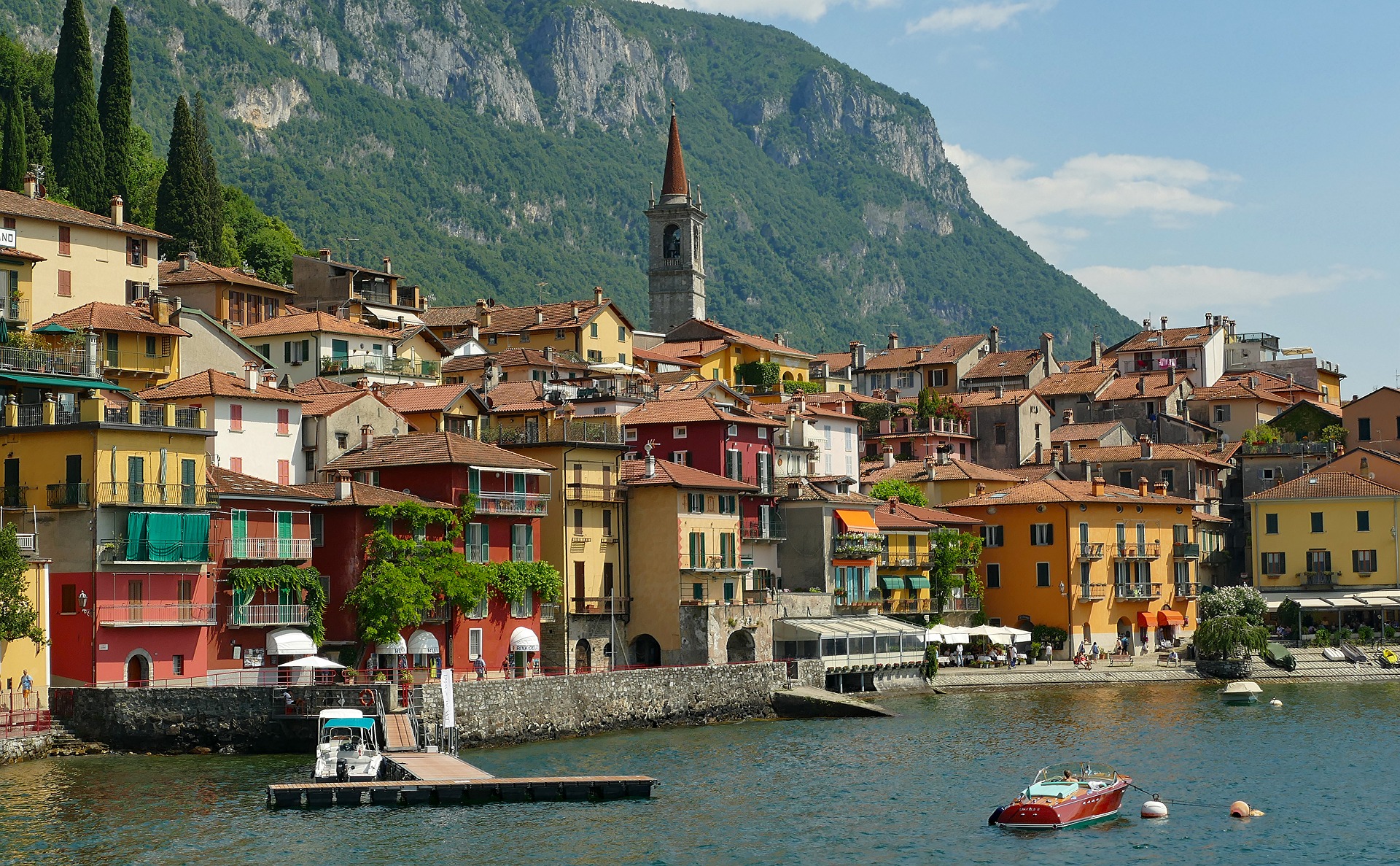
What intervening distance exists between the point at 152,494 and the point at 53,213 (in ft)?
98.7

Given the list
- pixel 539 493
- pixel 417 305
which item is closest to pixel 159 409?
pixel 539 493

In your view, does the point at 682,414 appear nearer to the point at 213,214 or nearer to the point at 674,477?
the point at 674,477

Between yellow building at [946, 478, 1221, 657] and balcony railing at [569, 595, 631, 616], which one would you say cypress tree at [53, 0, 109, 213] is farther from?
yellow building at [946, 478, 1221, 657]

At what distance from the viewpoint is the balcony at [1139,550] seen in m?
106

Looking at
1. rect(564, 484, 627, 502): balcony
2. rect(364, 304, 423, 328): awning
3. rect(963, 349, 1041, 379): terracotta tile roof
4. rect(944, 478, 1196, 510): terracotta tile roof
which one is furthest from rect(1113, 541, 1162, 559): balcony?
rect(364, 304, 423, 328): awning

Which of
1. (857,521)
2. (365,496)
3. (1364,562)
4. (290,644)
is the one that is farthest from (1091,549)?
(290,644)

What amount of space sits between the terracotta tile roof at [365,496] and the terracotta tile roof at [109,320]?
16.1 m

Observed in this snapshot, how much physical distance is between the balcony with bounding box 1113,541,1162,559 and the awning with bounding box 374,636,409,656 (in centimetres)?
5032

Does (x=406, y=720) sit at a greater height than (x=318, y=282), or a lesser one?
lesser

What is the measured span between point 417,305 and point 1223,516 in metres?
55.6

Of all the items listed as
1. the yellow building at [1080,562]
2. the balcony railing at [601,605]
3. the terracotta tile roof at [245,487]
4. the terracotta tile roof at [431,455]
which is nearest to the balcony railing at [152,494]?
the terracotta tile roof at [245,487]

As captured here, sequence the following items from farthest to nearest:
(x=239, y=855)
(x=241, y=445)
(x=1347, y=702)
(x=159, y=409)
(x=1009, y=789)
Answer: (x=1347, y=702) < (x=241, y=445) < (x=159, y=409) < (x=1009, y=789) < (x=239, y=855)

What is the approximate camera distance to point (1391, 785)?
59375 mm

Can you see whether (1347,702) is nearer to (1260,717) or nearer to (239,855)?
(1260,717)
